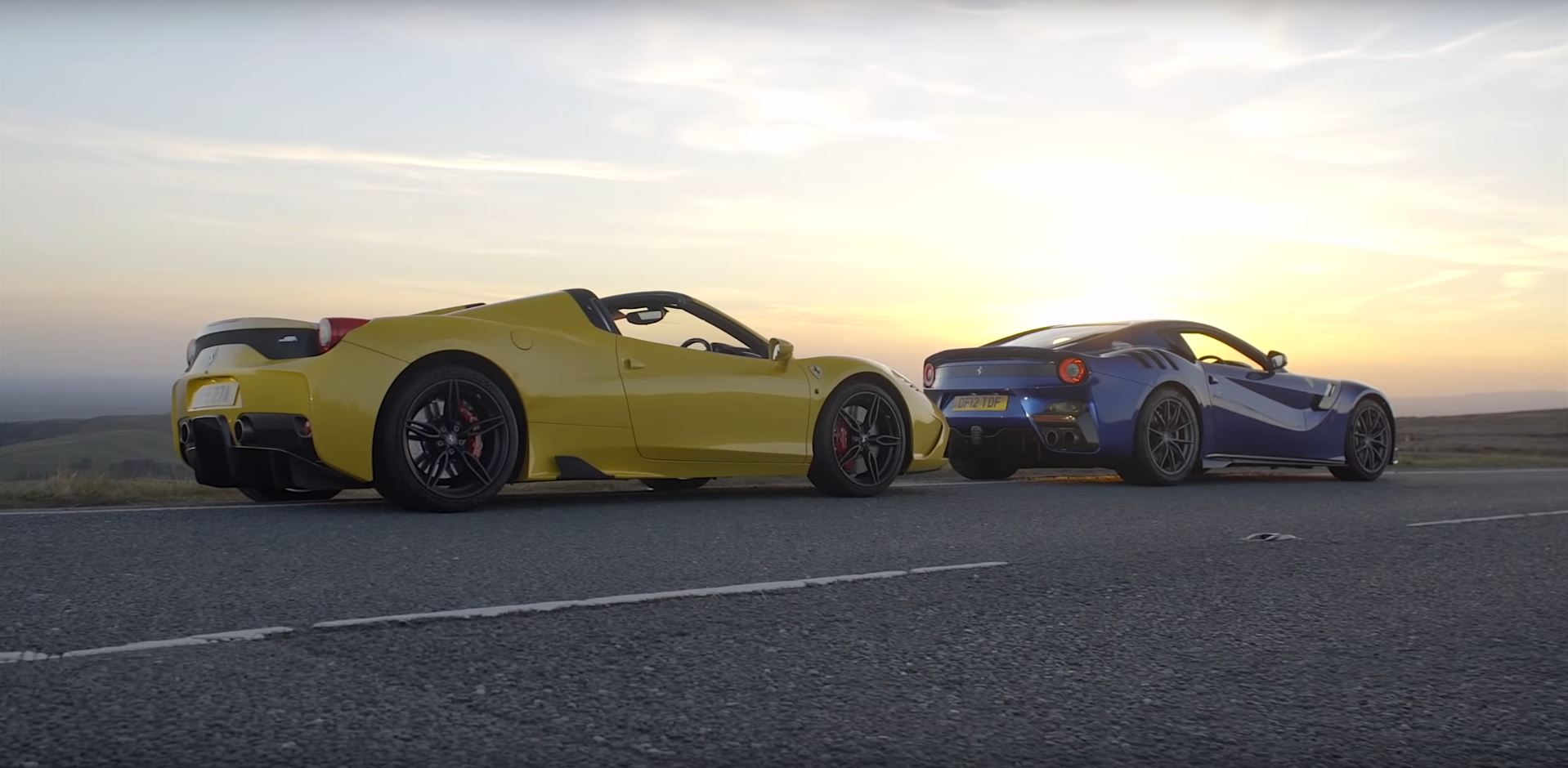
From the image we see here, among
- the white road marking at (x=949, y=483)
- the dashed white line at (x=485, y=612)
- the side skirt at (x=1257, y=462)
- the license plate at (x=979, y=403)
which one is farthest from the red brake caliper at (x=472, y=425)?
the side skirt at (x=1257, y=462)

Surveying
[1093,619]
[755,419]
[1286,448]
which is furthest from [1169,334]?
[1093,619]

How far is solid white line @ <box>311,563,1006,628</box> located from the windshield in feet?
19.5

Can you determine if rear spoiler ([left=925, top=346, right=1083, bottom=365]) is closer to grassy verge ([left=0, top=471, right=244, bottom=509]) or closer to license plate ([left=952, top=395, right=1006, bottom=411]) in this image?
license plate ([left=952, top=395, right=1006, bottom=411])

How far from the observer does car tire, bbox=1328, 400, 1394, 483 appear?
41.4 feet

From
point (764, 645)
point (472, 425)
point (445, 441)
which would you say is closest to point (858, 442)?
point (472, 425)

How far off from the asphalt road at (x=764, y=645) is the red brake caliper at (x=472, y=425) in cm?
38

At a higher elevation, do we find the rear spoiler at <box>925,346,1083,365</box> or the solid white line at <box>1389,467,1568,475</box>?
the rear spoiler at <box>925,346,1083,365</box>

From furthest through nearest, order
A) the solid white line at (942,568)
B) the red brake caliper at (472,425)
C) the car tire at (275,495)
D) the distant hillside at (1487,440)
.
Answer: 1. the distant hillside at (1487,440)
2. the car tire at (275,495)
3. the red brake caliper at (472,425)
4. the solid white line at (942,568)

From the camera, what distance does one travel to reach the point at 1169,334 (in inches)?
453

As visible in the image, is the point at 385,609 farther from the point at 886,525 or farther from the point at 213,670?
the point at 886,525

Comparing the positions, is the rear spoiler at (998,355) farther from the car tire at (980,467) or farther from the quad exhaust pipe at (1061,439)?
the car tire at (980,467)

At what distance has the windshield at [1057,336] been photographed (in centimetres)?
1117

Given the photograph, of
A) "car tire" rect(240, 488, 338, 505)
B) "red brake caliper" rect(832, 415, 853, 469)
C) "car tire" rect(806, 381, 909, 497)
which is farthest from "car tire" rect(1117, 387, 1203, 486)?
"car tire" rect(240, 488, 338, 505)

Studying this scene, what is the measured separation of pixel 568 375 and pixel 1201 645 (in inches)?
169
